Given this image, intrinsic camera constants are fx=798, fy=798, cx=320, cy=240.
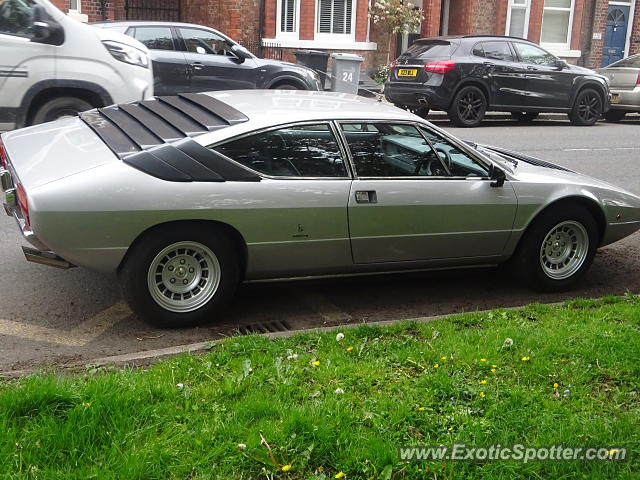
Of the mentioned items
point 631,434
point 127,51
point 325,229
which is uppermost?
point 127,51

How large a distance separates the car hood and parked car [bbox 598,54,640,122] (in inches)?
670

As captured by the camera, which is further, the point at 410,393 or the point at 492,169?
the point at 492,169

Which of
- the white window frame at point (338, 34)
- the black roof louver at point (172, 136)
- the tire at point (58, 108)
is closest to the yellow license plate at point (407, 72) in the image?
the white window frame at point (338, 34)

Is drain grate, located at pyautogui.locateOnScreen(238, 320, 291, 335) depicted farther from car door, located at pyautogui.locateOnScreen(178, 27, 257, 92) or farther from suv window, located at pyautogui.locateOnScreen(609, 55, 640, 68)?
suv window, located at pyautogui.locateOnScreen(609, 55, 640, 68)

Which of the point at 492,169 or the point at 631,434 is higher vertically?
the point at 492,169

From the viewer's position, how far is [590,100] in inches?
738

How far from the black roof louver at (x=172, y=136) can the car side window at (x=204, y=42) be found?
29.0 feet

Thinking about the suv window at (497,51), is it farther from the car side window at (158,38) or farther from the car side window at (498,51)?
the car side window at (158,38)

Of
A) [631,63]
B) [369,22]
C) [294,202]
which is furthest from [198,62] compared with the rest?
[631,63]

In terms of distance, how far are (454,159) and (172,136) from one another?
2094mm

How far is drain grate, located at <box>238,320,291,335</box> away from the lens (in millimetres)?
5289

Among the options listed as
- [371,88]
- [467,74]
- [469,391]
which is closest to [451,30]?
[371,88]

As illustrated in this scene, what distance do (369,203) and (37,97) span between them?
584 cm

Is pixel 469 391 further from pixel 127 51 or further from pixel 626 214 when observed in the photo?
pixel 127 51
